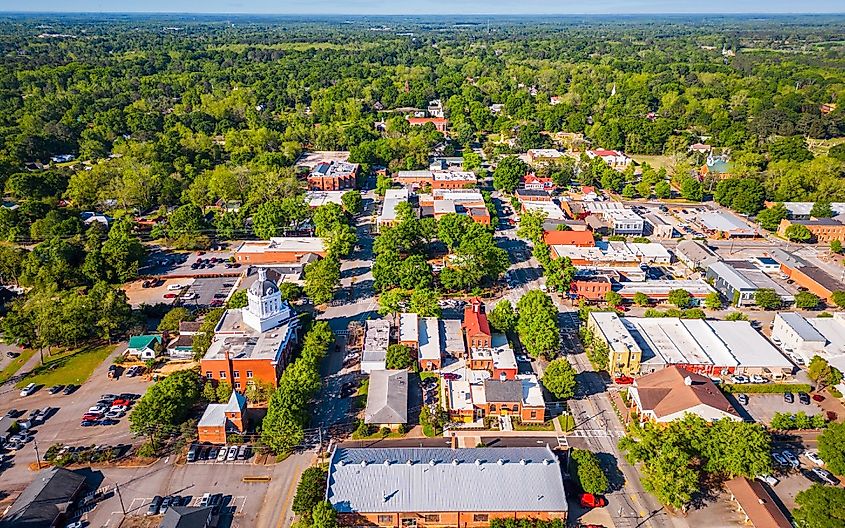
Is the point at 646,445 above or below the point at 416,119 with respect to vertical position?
below

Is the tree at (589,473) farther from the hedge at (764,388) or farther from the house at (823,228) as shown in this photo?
the house at (823,228)

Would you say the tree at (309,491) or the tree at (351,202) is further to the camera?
the tree at (351,202)

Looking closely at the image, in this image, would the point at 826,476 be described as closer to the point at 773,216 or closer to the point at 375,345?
the point at 375,345

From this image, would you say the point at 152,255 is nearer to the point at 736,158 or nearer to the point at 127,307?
the point at 127,307

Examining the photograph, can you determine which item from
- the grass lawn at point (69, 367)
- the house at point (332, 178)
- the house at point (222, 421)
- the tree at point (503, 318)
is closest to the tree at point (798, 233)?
the tree at point (503, 318)

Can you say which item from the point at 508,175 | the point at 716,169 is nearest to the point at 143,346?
the point at 508,175

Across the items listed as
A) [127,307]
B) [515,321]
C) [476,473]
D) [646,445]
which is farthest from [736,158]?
[127,307]
